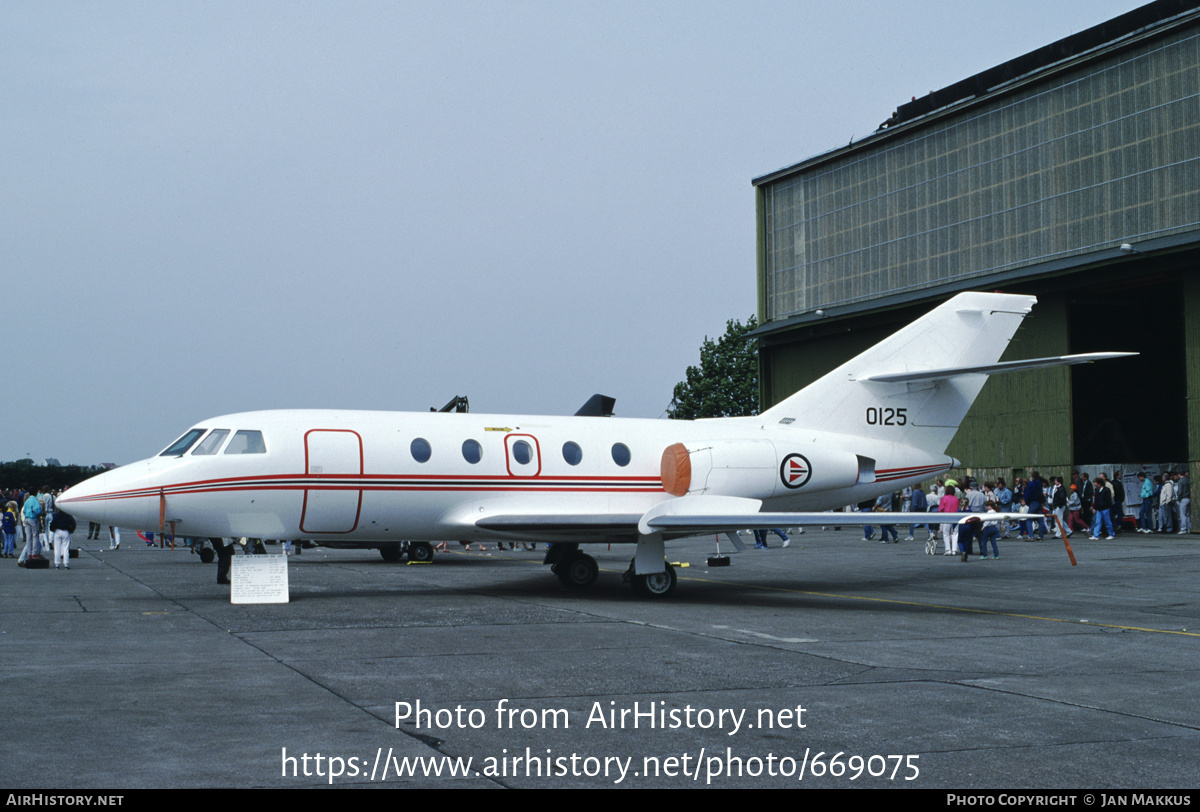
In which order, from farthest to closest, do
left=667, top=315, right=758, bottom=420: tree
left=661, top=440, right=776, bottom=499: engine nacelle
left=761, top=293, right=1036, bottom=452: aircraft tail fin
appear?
left=667, top=315, right=758, bottom=420: tree, left=761, top=293, right=1036, bottom=452: aircraft tail fin, left=661, top=440, right=776, bottom=499: engine nacelle

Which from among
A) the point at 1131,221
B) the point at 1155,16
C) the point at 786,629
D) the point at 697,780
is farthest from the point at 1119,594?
the point at 1155,16

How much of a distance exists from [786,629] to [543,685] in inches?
182

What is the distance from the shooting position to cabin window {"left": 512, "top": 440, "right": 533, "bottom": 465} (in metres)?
17.0

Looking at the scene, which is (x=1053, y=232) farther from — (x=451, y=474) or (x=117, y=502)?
(x=117, y=502)

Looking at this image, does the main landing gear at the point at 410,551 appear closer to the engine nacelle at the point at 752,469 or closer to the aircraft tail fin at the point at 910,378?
the engine nacelle at the point at 752,469

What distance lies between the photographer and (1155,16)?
34.5 m

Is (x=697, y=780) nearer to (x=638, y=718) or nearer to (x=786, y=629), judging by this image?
(x=638, y=718)

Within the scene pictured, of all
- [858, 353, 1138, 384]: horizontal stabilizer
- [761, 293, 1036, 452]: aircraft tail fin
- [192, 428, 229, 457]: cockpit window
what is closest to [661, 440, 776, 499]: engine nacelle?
[761, 293, 1036, 452]: aircraft tail fin

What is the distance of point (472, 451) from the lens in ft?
55.0

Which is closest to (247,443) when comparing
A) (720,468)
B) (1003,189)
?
(720,468)

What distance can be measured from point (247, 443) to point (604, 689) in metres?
9.00

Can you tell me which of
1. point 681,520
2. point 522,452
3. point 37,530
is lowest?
point 37,530

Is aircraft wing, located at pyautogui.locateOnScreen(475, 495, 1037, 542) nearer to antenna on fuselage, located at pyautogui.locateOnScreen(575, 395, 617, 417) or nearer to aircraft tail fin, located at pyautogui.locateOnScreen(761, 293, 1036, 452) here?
aircraft tail fin, located at pyautogui.locateOnScreen(761, 293, 1036, 452)

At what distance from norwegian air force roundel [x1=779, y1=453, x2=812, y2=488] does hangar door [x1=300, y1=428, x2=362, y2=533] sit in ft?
22.8
